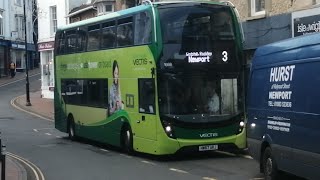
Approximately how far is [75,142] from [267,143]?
1196 centimetres

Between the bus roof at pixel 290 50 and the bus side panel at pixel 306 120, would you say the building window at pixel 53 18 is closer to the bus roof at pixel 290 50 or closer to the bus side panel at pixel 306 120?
the bus roof at pixel 290 50

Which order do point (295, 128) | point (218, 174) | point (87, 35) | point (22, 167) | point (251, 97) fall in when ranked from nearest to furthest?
1. point (295, 128)
2. point (251, 97)
3. point (218, 174)
4. point (22, 167)
5. point (87, 35)

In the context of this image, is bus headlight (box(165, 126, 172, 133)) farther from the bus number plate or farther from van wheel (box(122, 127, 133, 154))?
van wheel (box(122, 127, 133, 154))

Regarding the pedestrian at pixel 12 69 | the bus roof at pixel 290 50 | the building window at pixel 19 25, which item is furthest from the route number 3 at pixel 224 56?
the building window at pixel 19 25

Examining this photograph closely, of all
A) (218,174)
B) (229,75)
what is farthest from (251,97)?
(229,75)

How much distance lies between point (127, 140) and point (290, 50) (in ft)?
25.1

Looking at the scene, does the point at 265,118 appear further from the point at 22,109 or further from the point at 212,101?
the point at 22,109

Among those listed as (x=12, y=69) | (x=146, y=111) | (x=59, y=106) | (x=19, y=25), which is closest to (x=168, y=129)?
(x=146, y=111)

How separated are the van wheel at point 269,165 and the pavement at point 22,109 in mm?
5097

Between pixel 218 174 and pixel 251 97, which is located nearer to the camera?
pixel 251 97

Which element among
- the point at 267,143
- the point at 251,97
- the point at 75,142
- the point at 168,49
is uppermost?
the point at 168,49

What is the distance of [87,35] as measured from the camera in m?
19.5

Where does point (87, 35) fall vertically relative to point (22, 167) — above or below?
above

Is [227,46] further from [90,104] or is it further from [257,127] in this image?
[90,104]
